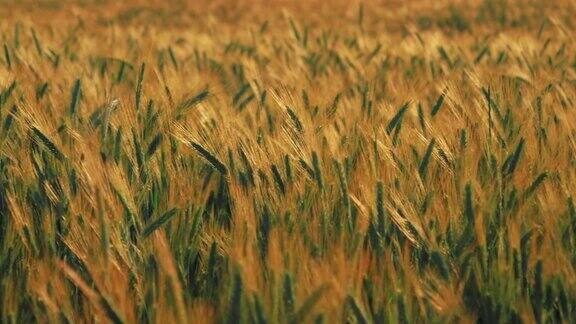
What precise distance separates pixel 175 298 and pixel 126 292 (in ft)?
0.53

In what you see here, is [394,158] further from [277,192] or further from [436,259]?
[436,259]

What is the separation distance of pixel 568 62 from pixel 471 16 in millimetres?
5540

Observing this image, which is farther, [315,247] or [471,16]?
[471,16]

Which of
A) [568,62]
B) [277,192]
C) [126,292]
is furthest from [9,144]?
[568,62]

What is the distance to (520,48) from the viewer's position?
130 inches

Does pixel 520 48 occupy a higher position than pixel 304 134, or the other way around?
pixel 520 48

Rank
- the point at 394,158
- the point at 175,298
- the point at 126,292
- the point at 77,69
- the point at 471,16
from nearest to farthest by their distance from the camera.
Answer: the point at 175,298
the point at 126,292
the point at 394,158
the point at 77,69
the point at 471,16

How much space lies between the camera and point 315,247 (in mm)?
1273

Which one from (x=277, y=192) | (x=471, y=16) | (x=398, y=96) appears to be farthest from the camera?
(x=471, y=16)

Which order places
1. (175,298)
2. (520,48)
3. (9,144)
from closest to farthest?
(175,298), (9,144), (520,48)

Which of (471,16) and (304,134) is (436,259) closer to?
(304,134)

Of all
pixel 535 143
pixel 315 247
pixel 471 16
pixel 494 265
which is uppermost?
pixel 471 16

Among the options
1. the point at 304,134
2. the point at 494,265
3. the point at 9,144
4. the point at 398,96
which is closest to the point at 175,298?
the point at 494,265

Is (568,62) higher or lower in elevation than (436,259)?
higher
